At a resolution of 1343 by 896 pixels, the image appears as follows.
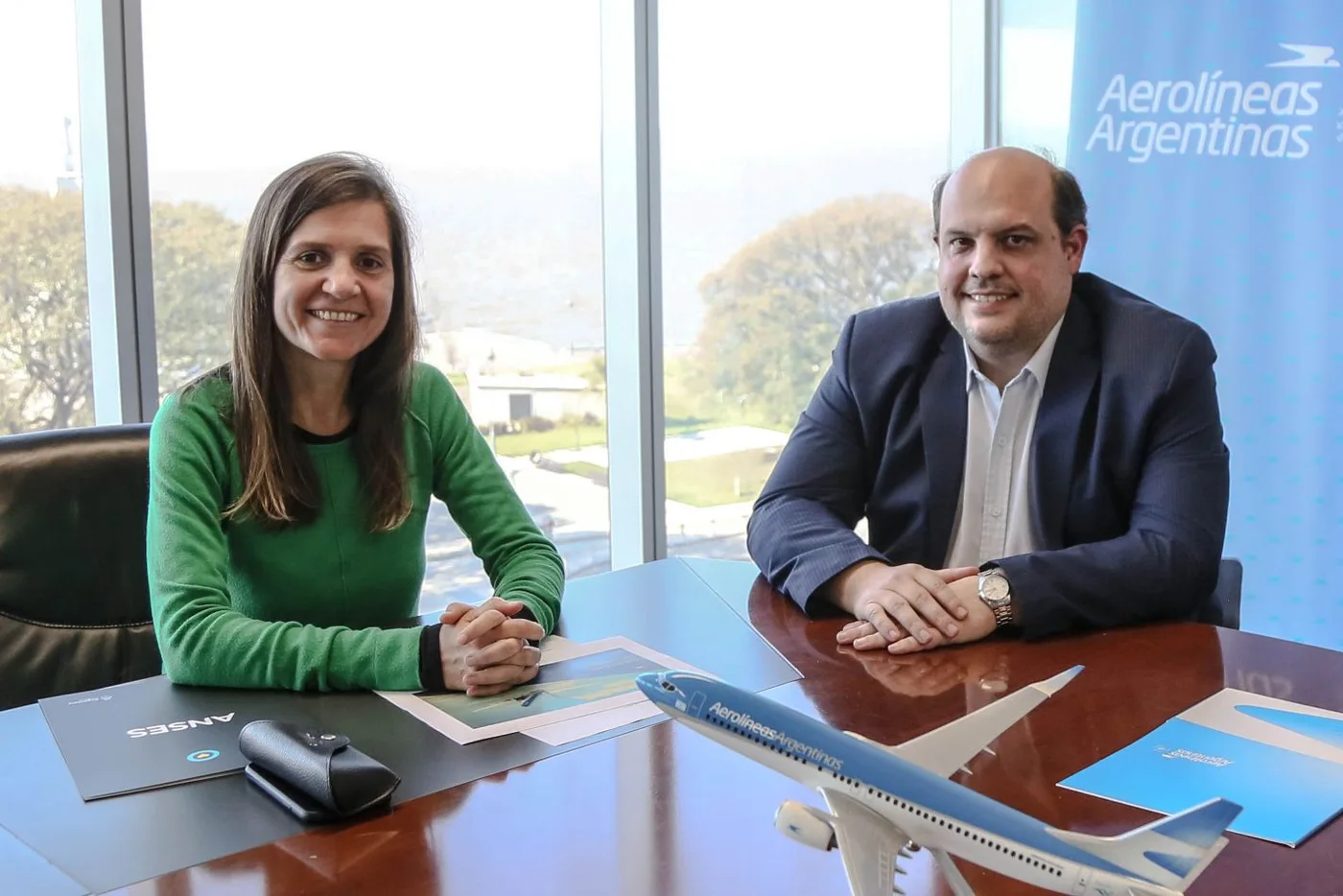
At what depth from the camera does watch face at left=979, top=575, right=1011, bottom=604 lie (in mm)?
1772

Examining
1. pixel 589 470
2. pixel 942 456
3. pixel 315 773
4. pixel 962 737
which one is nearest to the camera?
pixel 962 737

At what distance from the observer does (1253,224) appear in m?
3.47

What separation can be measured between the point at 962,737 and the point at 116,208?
239cm

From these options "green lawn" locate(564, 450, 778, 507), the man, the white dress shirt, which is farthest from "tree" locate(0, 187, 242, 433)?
the white dress shirt

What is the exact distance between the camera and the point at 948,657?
167 centimetres

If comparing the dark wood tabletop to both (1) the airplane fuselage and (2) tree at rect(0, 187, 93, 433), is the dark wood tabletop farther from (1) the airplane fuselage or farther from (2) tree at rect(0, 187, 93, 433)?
(2) tree at rect(0, 187, 93, 433)

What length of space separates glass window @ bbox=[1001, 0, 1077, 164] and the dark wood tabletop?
274 centimetres

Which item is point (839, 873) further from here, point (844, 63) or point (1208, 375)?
point (844, 63)

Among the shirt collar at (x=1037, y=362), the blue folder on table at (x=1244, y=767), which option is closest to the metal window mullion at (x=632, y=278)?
the shirt collar at (x=1037, y=362)

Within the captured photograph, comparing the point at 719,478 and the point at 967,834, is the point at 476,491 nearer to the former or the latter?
the point at 967,834

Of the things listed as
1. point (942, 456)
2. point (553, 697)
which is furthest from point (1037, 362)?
point (553, 697)

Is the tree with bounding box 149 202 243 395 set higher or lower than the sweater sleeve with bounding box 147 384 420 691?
higher

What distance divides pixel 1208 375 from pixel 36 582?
192cm

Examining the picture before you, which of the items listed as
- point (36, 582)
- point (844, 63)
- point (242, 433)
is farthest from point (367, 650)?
point (844, 63)
